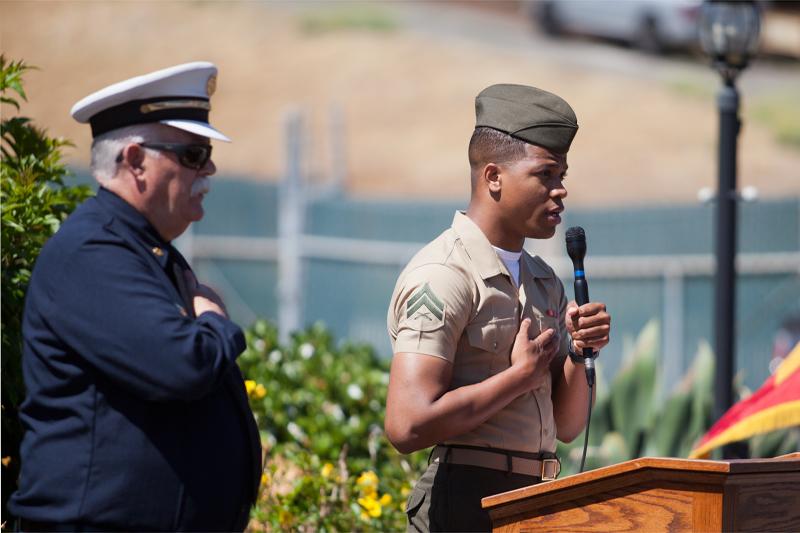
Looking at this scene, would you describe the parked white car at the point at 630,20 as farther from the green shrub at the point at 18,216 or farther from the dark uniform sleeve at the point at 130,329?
the dark uniform sleeve at the point at 130,329

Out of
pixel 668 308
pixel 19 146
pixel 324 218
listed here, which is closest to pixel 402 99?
pixel 324 218

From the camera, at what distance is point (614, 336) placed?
11.6 m

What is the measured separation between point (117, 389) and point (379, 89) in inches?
1260

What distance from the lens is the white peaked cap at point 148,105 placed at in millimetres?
3037

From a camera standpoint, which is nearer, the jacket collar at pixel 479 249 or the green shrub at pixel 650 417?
the jacket collar at pixel 479 249

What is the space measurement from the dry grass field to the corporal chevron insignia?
21233 mm

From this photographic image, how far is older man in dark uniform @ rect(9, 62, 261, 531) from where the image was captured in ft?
9.12

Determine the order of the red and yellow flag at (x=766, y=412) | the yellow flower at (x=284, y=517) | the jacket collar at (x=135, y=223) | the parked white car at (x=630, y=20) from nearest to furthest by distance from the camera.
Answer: the jacket collar at (x=135, y=223) → the yellow flower at (x=284, y=517) → the red and yellow flag at (x=766, y=412) → the parked white car at (x=630, y=20)

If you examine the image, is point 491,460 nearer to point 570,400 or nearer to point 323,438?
point 570,400

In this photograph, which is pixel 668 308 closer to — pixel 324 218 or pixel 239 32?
A: pixel 324 218

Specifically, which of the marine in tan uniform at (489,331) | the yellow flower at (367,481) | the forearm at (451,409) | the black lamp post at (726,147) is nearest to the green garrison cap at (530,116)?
the marine in tan uniform at (489,331)

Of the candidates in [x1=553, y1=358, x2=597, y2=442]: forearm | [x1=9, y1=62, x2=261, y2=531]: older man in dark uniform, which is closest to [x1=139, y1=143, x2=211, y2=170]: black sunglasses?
[x1=9, y1=62, x2=261, y2=531]: older man in dark uniform

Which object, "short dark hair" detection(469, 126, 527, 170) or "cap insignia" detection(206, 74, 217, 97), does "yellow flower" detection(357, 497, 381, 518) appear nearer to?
"short dark hair" detection(469, 126, 527, 170)

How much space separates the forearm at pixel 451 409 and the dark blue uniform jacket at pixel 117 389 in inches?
18.1
